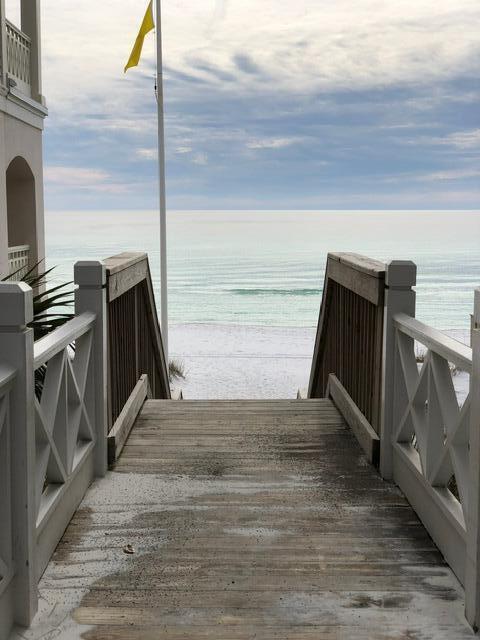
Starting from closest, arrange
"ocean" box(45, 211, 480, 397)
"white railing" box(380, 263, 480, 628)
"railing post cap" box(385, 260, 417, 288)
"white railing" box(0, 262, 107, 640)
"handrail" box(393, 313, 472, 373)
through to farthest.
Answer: "white railing" box(0, 262, 107, 640) < "white railing" box(380, 263, 480, 628) < "handrail" box(393, 313, 472, 373) < "railing post cap" box(385, 260, 417, 288) < "ocean" box(45, 211, 480, 397)

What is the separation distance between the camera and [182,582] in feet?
10.7

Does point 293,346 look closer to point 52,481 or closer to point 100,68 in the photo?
point 52,481

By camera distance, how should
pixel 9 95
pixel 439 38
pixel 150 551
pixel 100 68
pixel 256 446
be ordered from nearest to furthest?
pixel 150 551
pixel 256 446
pixel 9 95
pixel 100 68
pixel 439 38

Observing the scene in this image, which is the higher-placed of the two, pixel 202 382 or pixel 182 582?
pixel 182 582

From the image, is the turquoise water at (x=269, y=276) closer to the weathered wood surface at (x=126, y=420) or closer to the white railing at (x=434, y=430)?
the weathered wood surface at (x=126, y=420)

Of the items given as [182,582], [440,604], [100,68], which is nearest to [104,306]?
[182,582]

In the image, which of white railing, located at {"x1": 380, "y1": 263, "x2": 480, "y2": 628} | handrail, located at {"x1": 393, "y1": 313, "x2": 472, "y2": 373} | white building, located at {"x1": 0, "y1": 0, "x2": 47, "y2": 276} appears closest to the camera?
white railing, located at {"x1": 380, "y1": 263, "x2": 480, "y2": 628}

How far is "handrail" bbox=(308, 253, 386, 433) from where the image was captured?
15.6ft

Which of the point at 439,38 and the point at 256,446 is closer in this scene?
the point at 256,446

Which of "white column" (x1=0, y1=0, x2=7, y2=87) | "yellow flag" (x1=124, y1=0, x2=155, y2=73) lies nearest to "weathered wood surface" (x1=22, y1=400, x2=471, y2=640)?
"white column" (x1=0, y1=0, x2=7, y2=87)

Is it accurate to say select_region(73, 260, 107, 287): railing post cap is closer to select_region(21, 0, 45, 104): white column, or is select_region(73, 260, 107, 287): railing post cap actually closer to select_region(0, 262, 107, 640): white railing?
select_region(0, 262, 107, 640): white railing

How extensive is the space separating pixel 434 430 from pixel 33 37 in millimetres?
13540

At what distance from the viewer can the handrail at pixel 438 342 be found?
317cm

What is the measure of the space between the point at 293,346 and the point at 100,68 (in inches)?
2082
